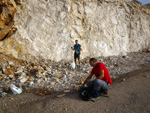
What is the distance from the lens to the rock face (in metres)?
6.35

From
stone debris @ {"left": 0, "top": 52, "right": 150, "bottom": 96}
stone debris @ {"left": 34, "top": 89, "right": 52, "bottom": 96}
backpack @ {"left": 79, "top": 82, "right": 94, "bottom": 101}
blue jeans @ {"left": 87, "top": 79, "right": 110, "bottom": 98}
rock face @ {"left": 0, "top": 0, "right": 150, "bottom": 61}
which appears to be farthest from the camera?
rock face @ {"left": 0, "top": 0, "right": 150, "bottom": 61}

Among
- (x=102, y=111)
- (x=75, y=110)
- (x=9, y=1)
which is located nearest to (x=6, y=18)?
(x=9, y=1)

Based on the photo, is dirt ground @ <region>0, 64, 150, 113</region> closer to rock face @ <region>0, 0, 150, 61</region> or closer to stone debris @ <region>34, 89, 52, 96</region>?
stone debris @ <region>34, 89, 52, 96</region>

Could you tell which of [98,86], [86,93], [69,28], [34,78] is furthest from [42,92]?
[69,28]

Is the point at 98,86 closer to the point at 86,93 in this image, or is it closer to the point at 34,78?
the point at 86,93

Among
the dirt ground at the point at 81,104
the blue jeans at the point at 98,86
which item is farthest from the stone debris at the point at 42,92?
the blue jeans at the point at 98,86

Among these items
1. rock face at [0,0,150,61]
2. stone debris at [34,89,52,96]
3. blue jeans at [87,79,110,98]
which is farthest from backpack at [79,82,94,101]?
rock face at [0,0,150,61]

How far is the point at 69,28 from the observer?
7816 mm

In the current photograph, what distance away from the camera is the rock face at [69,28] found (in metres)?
6.35

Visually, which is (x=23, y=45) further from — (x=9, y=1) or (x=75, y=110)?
(x=75, y=110)

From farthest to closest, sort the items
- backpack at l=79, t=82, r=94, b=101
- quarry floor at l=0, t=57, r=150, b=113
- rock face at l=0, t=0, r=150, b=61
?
rock face at l=0, t=0, r=150, b=61 → backpack at l=79, t=82, r=94, b=101 → quarry floor at l=0, t=57, r=150, b=113

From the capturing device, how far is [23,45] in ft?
20.7

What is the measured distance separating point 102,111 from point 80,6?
7494 mm

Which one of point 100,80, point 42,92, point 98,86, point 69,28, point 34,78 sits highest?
point 69,28
